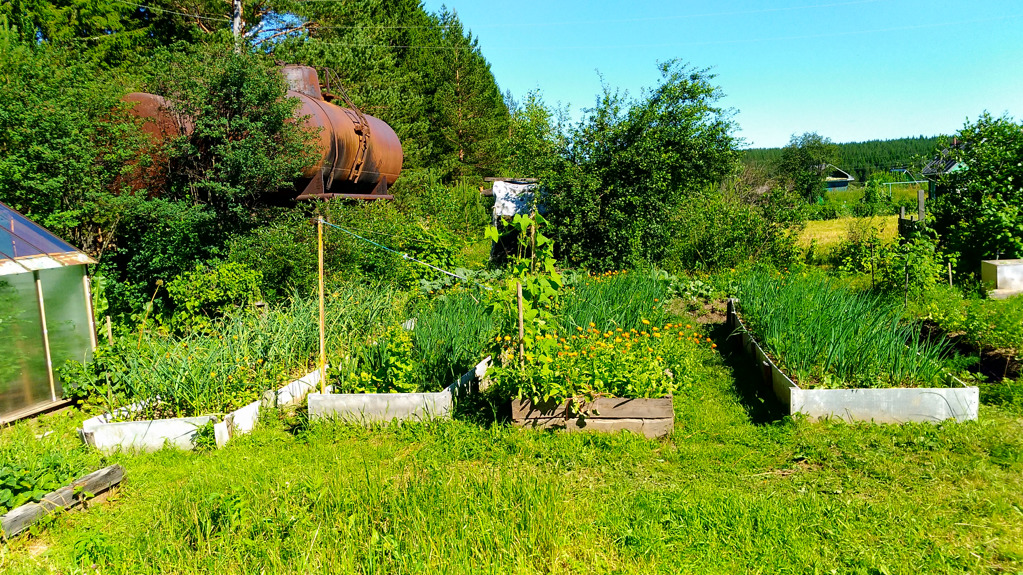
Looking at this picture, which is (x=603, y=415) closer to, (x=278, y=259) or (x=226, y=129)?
(x=278, y=259)

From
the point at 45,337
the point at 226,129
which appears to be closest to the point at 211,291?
the point at 45,337

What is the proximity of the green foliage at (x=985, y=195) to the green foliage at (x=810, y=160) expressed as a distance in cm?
3500

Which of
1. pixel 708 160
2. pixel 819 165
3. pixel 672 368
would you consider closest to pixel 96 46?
pixel 708 160

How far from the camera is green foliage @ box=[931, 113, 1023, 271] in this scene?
9219 millimetres

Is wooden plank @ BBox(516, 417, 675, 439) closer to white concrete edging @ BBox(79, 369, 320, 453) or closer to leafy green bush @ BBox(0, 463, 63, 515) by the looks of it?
white concrete edging @ BBox(79, 369, 320, 453)

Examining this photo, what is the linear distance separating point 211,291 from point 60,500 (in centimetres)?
422

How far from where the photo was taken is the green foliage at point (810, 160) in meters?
44.2

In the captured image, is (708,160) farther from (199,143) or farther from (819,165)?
(819,165)

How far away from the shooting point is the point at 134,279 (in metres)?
9.59

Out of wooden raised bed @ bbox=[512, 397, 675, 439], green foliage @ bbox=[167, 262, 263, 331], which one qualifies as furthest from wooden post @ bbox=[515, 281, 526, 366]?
green foliage @ bbox=[167, 262, 263, 331]

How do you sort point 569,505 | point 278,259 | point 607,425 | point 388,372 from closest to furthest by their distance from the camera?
point 569,505, point 607,425, point 388,372, point 278,259

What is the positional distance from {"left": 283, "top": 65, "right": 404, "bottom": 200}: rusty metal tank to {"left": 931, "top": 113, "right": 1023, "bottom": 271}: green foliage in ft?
33.1

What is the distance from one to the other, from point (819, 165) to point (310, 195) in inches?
1752

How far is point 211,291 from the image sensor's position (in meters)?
8.48
